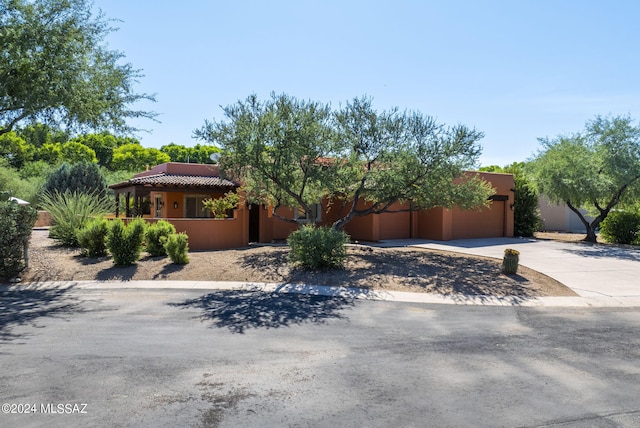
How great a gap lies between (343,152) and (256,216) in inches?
281

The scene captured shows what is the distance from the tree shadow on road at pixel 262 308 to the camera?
8.04m

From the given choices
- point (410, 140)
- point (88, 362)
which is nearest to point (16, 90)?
point (88, 362)

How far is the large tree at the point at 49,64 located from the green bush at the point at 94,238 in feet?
10.7

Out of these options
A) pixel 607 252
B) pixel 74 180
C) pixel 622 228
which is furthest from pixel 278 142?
pixel 74 180

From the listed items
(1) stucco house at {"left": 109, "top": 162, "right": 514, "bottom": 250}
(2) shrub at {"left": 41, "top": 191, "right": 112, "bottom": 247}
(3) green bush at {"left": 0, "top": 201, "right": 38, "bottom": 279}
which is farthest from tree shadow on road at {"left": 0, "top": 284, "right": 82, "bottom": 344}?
(1) stucco house at {"left": 109, "top": 162, "right": 514, "bottom": 250}

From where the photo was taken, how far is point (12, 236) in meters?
11.9

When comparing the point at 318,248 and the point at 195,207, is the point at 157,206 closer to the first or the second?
the point at 195,207

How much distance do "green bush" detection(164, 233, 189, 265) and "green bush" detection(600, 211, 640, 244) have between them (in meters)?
21.6

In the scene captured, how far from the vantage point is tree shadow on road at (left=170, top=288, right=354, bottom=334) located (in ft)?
26.4

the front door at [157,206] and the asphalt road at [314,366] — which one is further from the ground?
the front door at [157,206]

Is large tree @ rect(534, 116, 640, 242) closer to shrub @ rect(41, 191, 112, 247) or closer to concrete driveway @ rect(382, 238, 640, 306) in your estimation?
concrete driveway @ rect(382, 238, 640, 306)

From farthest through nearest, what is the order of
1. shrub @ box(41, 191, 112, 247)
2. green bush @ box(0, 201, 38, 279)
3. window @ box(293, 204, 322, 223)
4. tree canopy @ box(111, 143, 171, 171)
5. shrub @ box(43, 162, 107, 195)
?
tree canopy @ box(111, 143, 171, 171) < shrub @ box(43, 162, 107, 195) < window @ box(293, 204, 322, 223) < shrub @ box(41, 191, 112, 247) < green bush @ box(0, 201, 38, 279)

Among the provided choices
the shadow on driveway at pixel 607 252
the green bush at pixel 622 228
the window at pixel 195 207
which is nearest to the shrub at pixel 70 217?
the window at pixel 195 207

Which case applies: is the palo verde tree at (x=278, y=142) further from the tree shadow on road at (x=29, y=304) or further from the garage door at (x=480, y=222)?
the garage door at (x=480, y=222)
